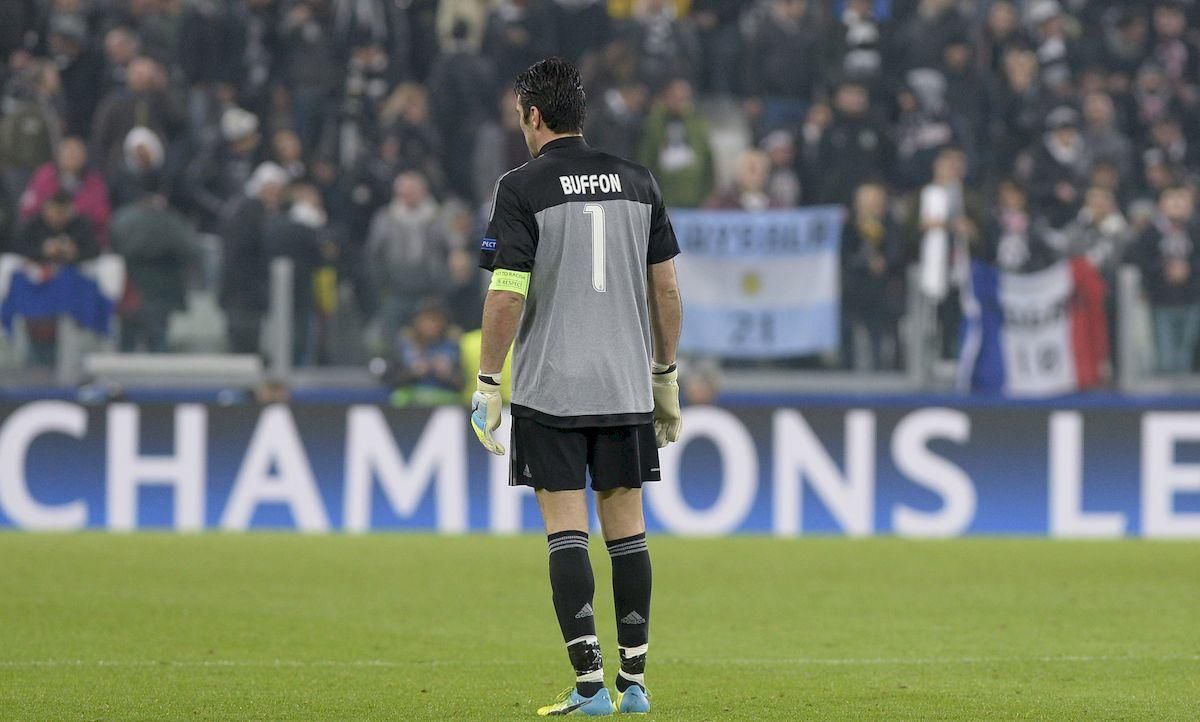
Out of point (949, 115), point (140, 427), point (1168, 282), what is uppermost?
point (949, 115)

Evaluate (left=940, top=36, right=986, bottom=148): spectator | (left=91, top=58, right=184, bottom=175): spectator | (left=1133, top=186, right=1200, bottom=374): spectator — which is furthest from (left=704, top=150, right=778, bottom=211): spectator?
(left=91, top=58, right=184, bottom=175): spectator

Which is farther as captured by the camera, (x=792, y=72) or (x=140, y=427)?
(x=792, y=72)

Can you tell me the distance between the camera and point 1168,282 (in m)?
15.1

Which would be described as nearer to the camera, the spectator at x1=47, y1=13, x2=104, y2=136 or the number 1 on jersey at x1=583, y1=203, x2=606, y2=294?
the number 1 on jersey at x1=583, y1=203, x2=606, y2=294

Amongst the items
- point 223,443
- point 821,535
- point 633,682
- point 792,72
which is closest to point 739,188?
point 792,72

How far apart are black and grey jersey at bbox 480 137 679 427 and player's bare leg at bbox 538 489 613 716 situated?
27 cm

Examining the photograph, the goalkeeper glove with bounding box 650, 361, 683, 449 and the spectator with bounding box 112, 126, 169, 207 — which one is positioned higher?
the spectator with bounding box 112, 126, 169, 207

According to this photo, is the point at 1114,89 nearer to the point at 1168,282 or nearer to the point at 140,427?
the point at 1168,282

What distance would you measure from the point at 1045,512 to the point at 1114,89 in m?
5.48

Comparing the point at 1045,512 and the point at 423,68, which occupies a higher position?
the point at 423,68

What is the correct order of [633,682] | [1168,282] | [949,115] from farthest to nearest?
[949,115] < [1168,282] < [633,682]

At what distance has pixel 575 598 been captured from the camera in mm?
5547

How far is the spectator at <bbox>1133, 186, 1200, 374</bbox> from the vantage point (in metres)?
14.9

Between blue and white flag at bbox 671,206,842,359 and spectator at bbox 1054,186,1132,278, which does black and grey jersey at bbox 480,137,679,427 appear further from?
spectator at bbox 1054,186,1132,278
